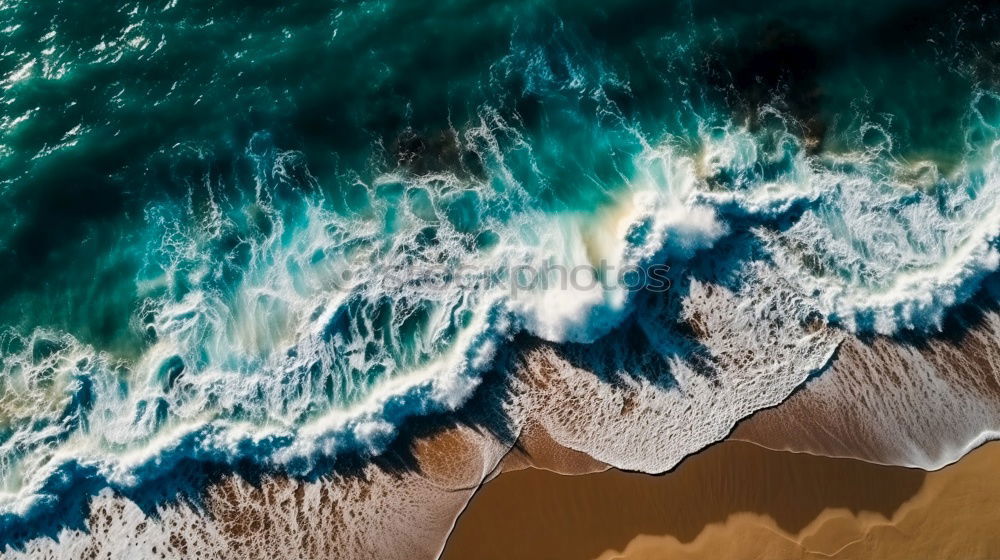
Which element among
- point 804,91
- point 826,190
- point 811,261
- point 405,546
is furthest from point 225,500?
point 804,91

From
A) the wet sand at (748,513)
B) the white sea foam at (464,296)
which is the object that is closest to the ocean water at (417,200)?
the white sea foam at (464,296)

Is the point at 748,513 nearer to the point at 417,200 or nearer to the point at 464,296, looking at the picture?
the point at 464,296

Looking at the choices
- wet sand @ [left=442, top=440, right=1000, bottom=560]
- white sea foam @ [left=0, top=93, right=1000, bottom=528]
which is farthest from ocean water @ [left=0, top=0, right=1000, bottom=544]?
wet sand @ [left=442, top=440, right=1000, bottom=560]

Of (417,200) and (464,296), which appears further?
(417,200)

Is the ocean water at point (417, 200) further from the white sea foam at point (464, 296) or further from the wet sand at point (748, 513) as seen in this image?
the wet sand at point (748, 513)

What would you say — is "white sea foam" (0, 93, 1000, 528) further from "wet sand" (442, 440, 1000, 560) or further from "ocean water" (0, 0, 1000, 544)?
"wet sand" (442, 440, 1000, 560)

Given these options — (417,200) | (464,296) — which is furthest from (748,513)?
(417,200)
